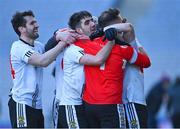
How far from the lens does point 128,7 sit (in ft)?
30.5

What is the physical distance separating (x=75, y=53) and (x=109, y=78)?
39 cm

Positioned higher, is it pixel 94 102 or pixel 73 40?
pixel 73 40

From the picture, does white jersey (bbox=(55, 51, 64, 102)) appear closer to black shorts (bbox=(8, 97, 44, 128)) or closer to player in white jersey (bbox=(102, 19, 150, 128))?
black shorts (bbox=(8, 97, 44, 128))

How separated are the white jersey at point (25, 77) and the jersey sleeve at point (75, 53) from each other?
1.17 ft

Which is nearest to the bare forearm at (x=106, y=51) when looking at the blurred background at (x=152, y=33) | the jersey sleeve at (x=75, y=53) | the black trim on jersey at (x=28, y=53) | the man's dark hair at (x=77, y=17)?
the jersey sleeve at (x=75, y=53)

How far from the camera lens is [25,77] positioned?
590cm

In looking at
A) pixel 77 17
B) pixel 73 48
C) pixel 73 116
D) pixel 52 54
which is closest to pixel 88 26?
pixel 77 17

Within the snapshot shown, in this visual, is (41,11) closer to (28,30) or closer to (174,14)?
(174,14)

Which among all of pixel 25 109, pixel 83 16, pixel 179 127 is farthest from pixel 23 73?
pixel 179 127

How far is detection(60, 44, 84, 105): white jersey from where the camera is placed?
223 inches

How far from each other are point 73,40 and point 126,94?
60cm

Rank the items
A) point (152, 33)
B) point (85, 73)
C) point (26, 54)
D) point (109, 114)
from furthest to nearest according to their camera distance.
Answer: point (152, 33), point (26, 54), point (85, 73), point (109, 114)

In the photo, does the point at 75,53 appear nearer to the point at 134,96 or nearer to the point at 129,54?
the point at 129,54

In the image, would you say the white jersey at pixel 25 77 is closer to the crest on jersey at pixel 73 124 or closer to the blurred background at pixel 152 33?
the crest on jersey at pixel 73 124
